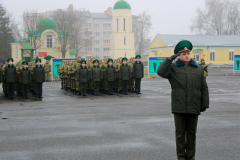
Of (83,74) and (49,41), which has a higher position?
(49,41)

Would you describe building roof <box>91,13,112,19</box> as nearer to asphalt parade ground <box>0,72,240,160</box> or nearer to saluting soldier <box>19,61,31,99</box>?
saluting soldier <box>19,61,31,99</box>

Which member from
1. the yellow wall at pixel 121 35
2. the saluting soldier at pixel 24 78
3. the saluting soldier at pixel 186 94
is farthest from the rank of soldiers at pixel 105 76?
the yellow wall at pixel 121 35

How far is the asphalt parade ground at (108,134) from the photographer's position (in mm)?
6297

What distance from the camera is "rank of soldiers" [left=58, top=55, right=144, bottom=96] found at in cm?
1775

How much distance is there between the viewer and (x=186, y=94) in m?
5.47

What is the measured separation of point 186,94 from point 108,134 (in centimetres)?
292

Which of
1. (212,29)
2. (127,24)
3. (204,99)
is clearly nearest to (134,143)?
(204,99)

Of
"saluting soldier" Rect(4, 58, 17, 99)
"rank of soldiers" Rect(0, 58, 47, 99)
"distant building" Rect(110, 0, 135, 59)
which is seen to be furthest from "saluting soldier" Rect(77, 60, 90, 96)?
"distant building" Rect(110, 0, 135, 59)

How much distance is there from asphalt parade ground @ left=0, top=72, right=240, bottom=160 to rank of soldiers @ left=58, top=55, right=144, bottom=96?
5.70m

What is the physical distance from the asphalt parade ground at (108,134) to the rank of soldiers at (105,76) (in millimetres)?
5701

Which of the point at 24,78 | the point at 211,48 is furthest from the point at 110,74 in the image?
the point at 211,48

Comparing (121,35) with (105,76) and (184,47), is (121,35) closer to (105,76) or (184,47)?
(105,76)

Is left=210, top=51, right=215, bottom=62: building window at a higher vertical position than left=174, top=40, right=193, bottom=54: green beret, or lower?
higher

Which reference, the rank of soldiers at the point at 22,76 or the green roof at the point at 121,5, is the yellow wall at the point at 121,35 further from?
the rank of soldiers at the point at 22,76
